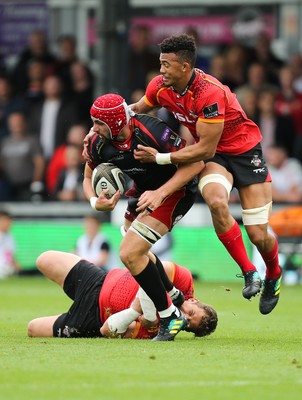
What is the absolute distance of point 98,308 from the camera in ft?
30.3

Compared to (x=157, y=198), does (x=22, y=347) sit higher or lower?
lower

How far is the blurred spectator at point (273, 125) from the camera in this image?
17812 millimetres

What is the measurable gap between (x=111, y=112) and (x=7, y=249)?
9104 mm

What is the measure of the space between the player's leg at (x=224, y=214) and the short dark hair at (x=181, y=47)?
1.00 m

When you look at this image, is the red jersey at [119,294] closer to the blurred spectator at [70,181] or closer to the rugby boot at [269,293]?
the rugby boot at [269,293]

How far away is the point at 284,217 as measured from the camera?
1698 centimetres

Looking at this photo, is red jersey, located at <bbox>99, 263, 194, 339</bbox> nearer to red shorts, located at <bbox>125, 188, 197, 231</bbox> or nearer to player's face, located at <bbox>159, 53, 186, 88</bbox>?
red shorts, located at <bbox>125, 188, 197, 231</bbox>

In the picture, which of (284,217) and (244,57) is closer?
(284,217)

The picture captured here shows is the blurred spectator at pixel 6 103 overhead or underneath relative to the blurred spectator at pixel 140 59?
underneath

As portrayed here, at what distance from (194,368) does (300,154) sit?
11.1 metres

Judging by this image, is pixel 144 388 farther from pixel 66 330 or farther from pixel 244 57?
pixel 244 57

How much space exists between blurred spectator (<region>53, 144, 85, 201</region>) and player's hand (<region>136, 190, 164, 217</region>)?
357 inches

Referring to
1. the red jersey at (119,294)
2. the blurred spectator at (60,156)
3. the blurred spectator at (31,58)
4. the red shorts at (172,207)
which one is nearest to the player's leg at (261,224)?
the red shorts at (172,207)

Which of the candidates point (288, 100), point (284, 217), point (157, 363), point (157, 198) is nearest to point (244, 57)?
point (288, 100)
